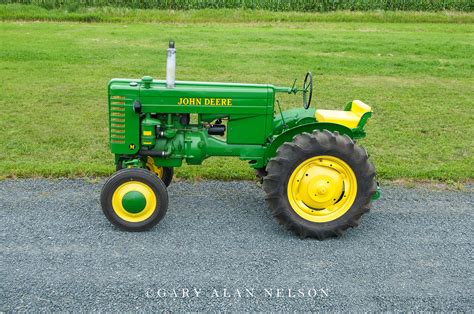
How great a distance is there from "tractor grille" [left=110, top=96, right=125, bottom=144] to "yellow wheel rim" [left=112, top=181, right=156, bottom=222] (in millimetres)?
513

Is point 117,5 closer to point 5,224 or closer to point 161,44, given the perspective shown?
point 161,44

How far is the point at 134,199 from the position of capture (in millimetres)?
5316

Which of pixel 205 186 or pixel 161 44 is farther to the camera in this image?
pixel 161 44

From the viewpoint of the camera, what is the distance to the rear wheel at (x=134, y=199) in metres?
5.34

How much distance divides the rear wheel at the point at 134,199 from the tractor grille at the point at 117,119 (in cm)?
41

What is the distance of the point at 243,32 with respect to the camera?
17469 mm

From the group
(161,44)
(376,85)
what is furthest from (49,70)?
(376,85)

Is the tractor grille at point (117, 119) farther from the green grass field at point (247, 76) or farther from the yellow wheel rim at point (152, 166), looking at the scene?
the green grass field at point (247, 76)

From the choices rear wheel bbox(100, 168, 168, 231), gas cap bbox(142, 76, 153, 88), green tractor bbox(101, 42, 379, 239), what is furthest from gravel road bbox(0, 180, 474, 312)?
gas cap bbox(142, 76, 153, 88)

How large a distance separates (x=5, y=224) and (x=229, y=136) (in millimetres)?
2230

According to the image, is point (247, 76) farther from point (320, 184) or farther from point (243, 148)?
point (320, 184)

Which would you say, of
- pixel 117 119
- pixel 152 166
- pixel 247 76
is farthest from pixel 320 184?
pixel 247 76

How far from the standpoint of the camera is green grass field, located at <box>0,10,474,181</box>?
24.9ft

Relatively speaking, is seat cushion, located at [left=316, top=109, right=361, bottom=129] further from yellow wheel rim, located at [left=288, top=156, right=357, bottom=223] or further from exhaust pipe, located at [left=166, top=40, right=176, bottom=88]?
exhaust pipe, located at [left=166, top=40, right=176, bottom=88]
